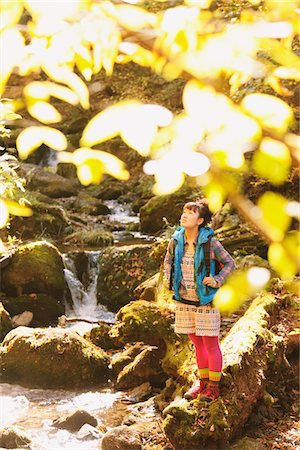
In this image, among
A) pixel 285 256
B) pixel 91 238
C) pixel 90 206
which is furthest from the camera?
pixel 90 206

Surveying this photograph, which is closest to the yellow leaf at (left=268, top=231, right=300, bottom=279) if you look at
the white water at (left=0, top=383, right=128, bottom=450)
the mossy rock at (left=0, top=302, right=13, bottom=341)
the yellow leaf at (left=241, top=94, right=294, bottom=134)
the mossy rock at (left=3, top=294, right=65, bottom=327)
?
the yellow leaf at (left=241, top=94, right=294, bottom=134)

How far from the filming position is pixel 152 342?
600 cm

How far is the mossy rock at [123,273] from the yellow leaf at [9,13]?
8.98 metres

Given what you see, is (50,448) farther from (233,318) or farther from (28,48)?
(28,48)

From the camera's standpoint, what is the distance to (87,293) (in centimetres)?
1054

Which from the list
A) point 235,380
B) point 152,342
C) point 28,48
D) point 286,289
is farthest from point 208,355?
point 28,48

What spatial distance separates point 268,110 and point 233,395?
371cm

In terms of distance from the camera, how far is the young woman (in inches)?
170

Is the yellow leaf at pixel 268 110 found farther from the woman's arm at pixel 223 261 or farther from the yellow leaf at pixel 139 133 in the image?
the woman's arm at pixel 223 261

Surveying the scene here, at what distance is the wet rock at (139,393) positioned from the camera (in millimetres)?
6027

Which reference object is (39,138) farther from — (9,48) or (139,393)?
(139,393)

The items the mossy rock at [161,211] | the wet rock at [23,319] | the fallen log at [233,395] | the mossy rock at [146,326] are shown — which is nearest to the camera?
the fallen log at [233,395]

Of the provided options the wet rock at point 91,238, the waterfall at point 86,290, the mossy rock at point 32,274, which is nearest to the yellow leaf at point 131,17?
the waterfall at point 86,290

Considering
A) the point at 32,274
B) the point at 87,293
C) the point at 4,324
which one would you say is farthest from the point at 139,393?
the point at 87,293
